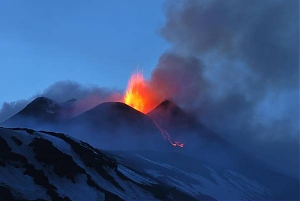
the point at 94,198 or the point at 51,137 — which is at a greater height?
the point at 51,137

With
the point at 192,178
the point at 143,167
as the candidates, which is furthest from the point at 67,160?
the point at 192,178

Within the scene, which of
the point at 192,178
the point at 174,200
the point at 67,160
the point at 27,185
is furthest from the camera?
the point at 192,178

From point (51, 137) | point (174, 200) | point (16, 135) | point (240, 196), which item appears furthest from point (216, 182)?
point (16, 135)

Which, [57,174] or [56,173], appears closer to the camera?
[57,174]

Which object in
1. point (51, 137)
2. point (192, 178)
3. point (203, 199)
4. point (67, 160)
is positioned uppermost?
point (192, 178)

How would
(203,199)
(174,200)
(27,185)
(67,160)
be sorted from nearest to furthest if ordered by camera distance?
(27,185)
(67,160)
(174,200)
(203,199)

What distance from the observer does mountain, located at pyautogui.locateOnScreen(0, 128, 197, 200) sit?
65.0 meters

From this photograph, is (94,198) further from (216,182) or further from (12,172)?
(216,182)

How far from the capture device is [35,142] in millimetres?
84375

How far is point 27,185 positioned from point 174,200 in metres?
47.3

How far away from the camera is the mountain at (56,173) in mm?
65000

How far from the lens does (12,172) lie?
6681 cm

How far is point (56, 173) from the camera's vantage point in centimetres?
7594

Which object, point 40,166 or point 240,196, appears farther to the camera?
point 240,196
